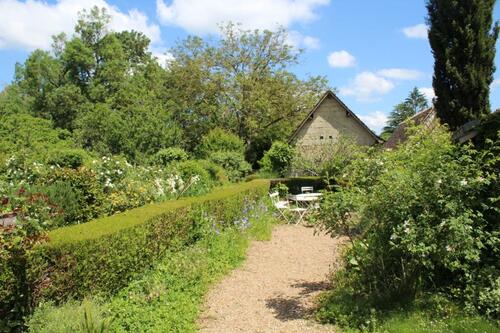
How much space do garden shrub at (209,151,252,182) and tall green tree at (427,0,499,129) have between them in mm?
10456

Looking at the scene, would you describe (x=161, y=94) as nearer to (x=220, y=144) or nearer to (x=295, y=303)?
(x=220, y=144)

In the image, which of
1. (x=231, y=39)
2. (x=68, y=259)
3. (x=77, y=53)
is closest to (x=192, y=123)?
(x=231, y=39)

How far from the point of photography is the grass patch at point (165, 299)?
447 centimetres

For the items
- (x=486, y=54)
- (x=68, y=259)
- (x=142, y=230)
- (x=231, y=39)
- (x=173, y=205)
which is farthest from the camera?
(x=231, y=39)

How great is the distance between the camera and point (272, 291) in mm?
6809

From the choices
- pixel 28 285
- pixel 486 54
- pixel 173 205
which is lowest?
pixel 28 285

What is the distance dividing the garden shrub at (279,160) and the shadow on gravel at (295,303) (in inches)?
704

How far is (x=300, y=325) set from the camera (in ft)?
17.6

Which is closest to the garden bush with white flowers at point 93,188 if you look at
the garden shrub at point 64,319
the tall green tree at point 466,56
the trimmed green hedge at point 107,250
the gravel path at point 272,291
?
the trimmed green hedge at point 107,250

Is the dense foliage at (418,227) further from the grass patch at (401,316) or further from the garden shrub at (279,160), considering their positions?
the garden shrub at (279,160)

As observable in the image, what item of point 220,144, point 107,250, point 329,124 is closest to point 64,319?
point 107,250

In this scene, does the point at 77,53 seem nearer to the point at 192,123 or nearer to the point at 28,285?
the point at 192,123

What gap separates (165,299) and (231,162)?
628 inches

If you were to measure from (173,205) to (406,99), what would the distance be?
296 ft
